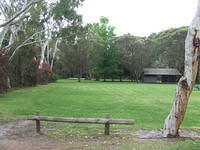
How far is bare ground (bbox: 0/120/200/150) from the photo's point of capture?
4.75 meters

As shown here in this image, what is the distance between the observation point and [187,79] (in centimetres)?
542

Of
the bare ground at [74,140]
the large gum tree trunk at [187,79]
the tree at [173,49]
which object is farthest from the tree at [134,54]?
the large gum tree trunk at [187,79]

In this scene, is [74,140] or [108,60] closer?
[74,140]

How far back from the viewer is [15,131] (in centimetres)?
627

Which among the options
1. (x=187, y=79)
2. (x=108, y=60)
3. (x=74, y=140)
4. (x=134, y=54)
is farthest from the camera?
(x=108, y=60)

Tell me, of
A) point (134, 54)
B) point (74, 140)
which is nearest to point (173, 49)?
point (134, 54)

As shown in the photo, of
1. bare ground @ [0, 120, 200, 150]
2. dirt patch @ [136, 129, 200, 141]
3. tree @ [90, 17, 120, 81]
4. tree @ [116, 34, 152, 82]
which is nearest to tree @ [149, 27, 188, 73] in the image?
tree @ [116, 34, 152, 82]

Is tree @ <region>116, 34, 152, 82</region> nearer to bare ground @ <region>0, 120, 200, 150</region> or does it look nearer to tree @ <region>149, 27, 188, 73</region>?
tree @ <region>149, 27, 188, 73</region>

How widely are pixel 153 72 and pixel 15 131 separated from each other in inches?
1610

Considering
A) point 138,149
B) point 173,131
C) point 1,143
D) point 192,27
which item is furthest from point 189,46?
point 1,143

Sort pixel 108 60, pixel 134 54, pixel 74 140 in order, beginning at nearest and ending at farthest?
pixel 74 140 < pixel 134 54 < pixel 108 60

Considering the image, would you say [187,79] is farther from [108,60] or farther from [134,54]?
[108,60]

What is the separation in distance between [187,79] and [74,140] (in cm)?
339

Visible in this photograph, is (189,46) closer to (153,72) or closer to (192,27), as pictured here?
(192,27)
